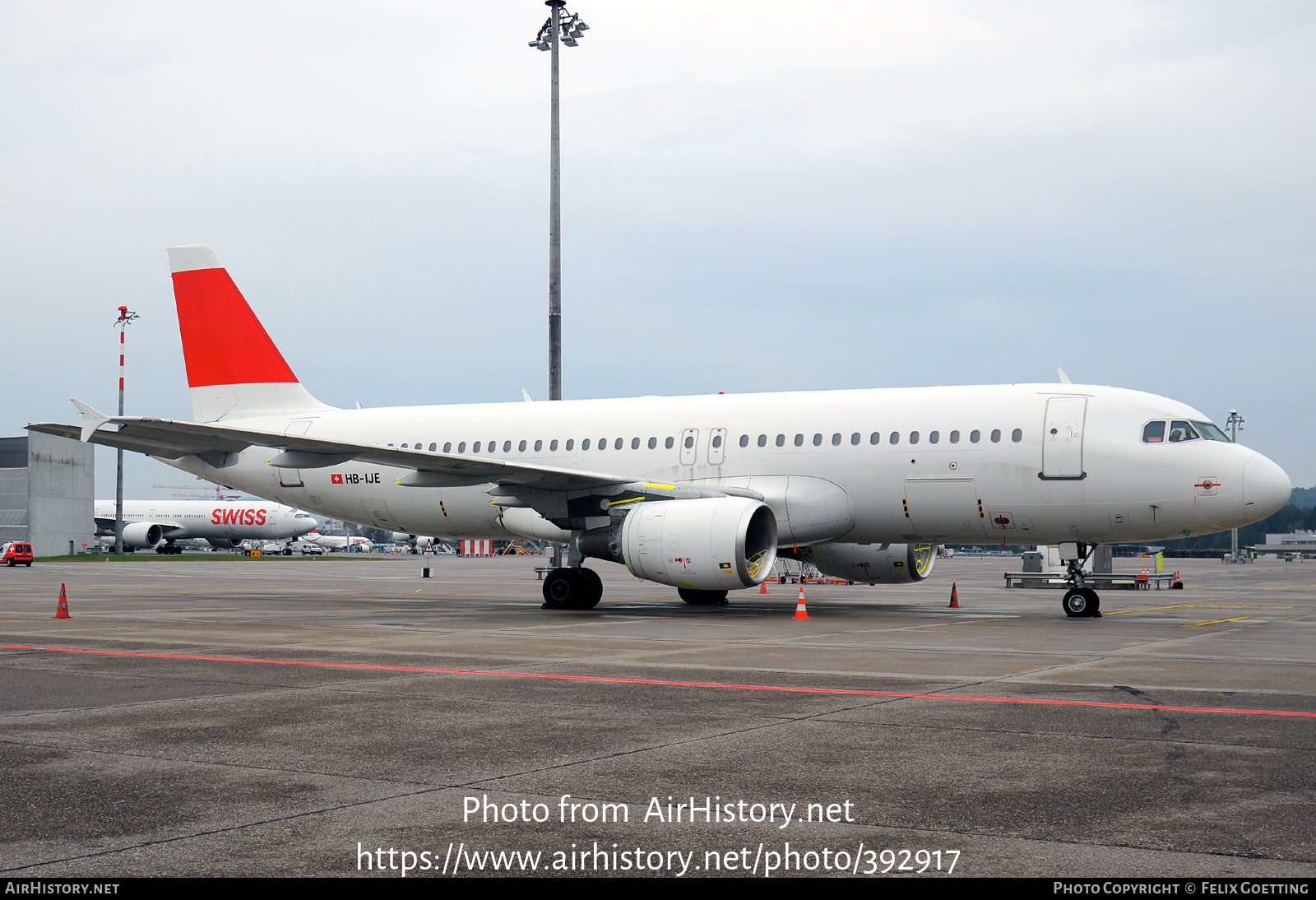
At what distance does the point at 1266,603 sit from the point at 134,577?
34699mm

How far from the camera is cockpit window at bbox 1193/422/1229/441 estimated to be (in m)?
18.6

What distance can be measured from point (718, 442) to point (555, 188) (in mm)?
10204

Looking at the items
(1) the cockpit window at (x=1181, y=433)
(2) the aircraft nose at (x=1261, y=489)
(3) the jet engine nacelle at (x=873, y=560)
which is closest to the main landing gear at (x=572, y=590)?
(3) the jet engine nacelle at (x=873, y=560)

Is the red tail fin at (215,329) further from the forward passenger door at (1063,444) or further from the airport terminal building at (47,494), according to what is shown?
the airport terminal building at (47,494)

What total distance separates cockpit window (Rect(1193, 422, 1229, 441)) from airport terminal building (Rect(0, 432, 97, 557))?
7603 cm

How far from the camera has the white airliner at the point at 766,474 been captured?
18.6m

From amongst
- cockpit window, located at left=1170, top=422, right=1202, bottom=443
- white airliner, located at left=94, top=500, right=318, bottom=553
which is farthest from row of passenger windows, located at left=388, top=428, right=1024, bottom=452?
white airliner, located at left=94, top=500, right=318, bottom=553

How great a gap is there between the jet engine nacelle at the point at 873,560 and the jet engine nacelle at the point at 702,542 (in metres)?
3.85

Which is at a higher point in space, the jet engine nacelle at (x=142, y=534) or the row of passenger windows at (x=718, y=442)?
the row of passenger windows at (x=718, y=442)

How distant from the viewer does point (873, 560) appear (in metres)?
23.3

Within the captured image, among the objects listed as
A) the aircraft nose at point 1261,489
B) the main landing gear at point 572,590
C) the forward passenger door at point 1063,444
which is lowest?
the main landing gear at point 572,590

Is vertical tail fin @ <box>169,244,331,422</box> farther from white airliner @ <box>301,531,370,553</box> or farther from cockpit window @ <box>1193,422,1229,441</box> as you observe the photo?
white airliner @ <box>301,531,370,553</box>

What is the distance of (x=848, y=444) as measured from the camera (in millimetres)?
20328
